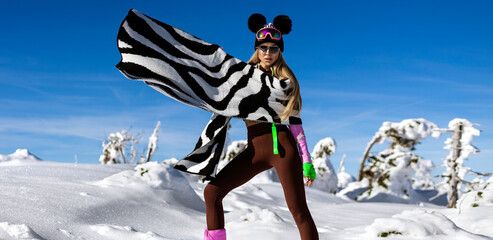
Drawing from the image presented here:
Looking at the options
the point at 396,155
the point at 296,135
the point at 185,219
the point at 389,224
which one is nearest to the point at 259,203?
the point at 185,219

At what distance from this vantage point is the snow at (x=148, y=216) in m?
4.37

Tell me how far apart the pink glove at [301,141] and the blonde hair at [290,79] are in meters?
0.11

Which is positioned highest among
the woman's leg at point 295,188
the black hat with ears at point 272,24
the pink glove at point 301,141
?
the black hat with ears at point 272,24

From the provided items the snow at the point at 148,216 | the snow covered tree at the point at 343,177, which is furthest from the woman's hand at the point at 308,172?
the snow covered tree at the point at 343,177

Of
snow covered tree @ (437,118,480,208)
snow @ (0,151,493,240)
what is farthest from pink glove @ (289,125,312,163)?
snow covered tree @ (437,118,480,208)

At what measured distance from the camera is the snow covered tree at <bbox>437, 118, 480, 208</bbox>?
10836 millimetres

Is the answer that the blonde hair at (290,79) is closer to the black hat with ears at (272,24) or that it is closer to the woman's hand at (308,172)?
the black hat with ears at (272,24)

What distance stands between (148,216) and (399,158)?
1082 centimetres

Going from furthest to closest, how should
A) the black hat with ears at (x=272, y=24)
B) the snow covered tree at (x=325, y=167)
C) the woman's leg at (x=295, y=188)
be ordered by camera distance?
1. the snow covered tree at (x=325, y=167)
2. the black hat with ears at (x=272, y=24)
3. the woman's leg at (x=295, y=188)

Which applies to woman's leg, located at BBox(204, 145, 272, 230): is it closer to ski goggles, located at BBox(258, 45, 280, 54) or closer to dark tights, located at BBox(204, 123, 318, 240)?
dark tights, located at BBox(204, 123, 318, 240)

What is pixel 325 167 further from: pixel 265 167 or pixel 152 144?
pixel 265 167

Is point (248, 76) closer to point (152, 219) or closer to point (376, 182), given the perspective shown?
point (152, 219)

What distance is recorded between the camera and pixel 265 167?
124 inches

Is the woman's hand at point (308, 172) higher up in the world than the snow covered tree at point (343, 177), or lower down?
lower down
